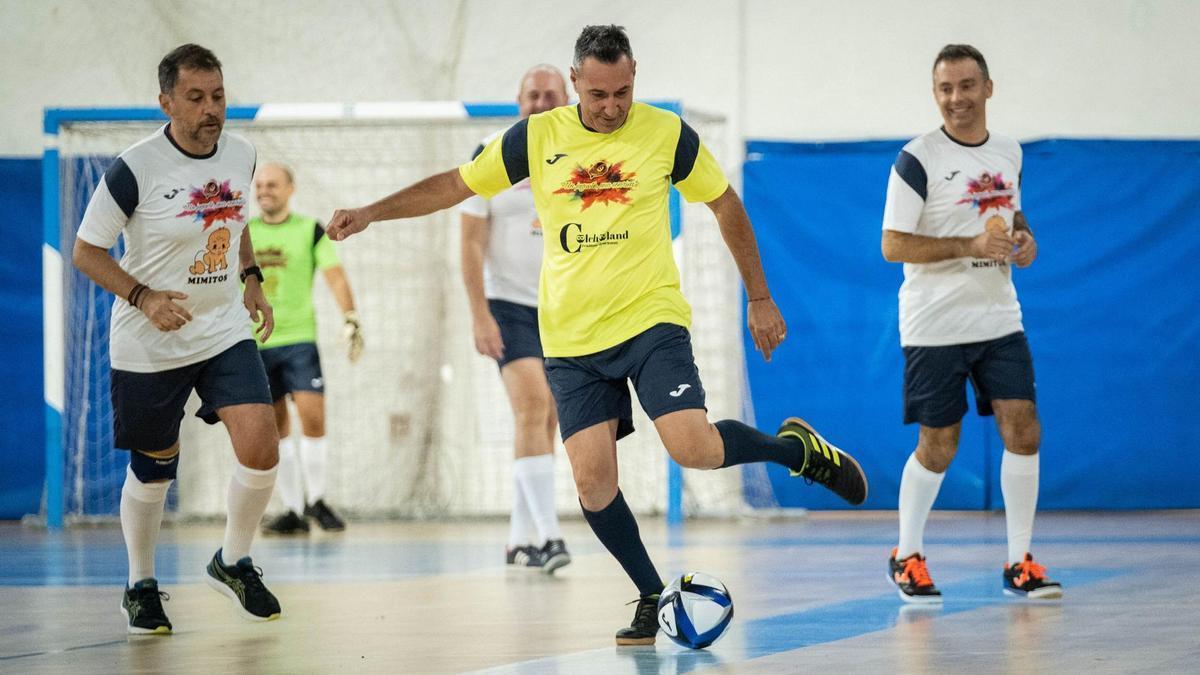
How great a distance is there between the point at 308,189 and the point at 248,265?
6.26 meters

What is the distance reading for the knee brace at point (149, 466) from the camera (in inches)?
228

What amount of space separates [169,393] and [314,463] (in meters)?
5.13

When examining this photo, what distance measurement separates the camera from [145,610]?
5.60 meters

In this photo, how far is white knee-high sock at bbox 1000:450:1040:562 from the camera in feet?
20.6

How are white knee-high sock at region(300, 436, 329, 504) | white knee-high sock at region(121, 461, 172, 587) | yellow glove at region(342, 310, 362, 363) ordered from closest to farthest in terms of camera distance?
white knee-high sock at region(121, 461, 172, 587), yellow glove at region(342, 310, 362, 363), white knee-high sock at region(300, 436, 329, 504)

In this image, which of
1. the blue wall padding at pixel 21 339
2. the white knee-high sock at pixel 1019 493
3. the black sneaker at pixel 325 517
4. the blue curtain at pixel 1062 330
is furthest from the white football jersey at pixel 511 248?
the blue wall padding at pixel 21 339

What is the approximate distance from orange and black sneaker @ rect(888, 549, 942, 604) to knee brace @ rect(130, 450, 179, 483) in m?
2.77

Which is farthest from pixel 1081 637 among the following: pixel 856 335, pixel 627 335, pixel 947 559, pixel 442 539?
pixel 856 335

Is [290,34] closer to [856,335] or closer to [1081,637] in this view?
[856,335]

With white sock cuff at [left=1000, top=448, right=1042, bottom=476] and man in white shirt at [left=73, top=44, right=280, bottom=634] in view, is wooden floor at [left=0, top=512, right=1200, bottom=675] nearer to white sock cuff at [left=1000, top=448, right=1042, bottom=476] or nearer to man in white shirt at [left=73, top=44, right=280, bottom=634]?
man in white shirt at [left=73, top=44, right=280, bottom=634]

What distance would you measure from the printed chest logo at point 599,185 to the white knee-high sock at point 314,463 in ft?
19.6

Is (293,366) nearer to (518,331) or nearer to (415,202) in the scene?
(518,331)

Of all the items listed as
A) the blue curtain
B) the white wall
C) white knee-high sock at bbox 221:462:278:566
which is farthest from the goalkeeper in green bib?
white knee-high sock at bbox 221:462:278:566

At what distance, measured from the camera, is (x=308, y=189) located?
1224 centimetres
